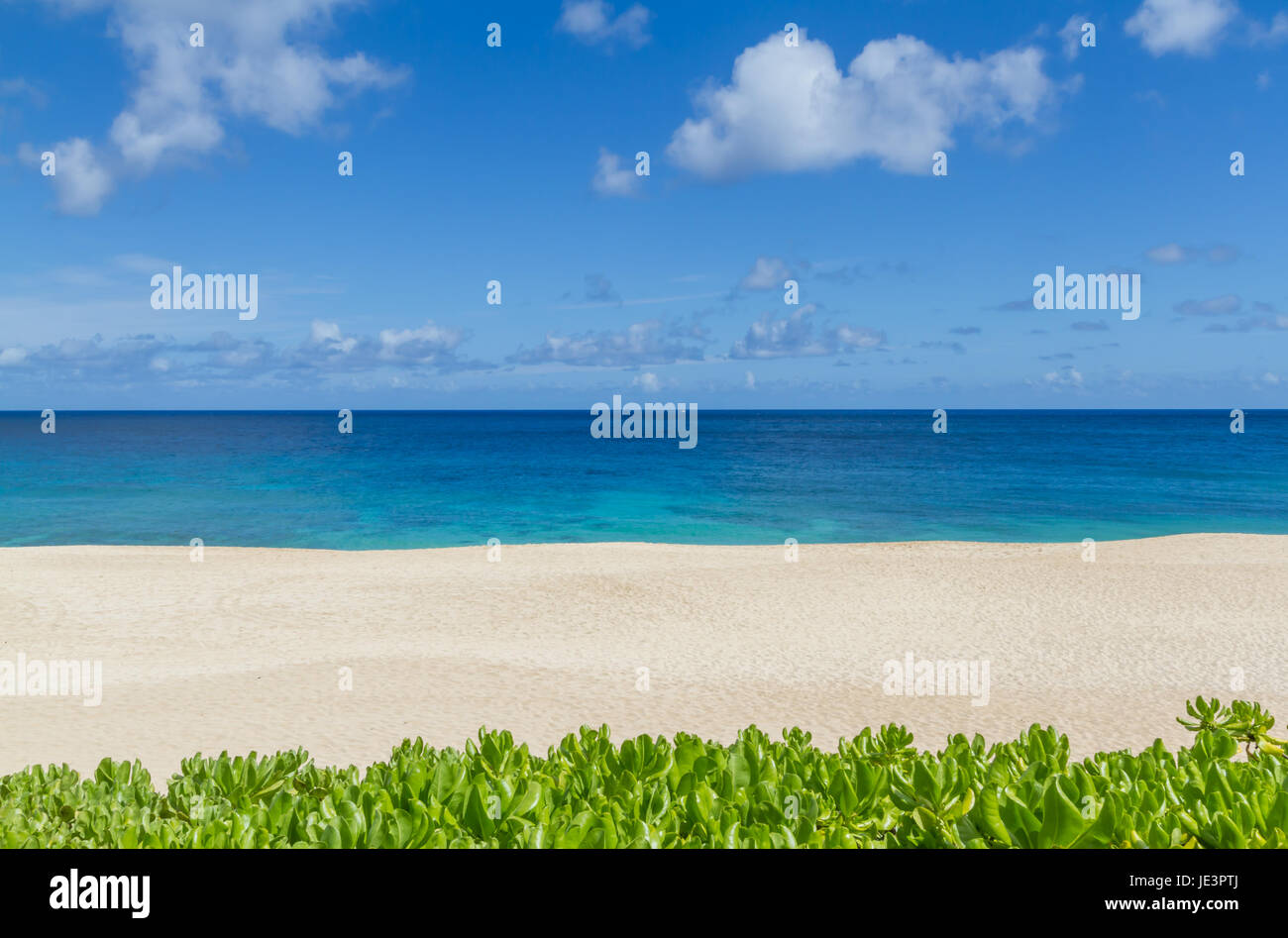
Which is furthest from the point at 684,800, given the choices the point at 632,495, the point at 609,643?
the point at 632,495

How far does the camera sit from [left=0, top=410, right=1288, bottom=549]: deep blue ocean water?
35.6 m

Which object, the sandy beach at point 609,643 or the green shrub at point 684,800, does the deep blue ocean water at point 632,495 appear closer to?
the sandy beach at point 609,643

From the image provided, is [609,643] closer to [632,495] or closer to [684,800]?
[684,800]

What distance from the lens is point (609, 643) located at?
1523cm

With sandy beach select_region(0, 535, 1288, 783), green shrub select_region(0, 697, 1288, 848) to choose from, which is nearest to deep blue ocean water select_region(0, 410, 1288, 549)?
sandy beach select_region(0, 535, 1288, 783)

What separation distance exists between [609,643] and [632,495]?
33809 millimetres

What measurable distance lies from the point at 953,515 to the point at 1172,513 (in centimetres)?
1022

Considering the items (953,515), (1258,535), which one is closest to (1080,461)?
(953,515)

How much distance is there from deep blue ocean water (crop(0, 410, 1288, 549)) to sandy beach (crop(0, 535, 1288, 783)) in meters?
9.55

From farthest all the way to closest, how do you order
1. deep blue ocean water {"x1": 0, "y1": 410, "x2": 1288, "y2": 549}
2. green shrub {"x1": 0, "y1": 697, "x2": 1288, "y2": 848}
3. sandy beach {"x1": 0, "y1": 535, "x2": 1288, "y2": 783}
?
deep blue ocean water {"x1": 0, "y1": 410, "x2": 1288, "y2": 549}
sandy beach {"x1": 0, "y1": 535, "x2": 1288, "y2": 783}
green shrub {"x1": 0, "y1": 697, "x2": 1288, "y2": 848}

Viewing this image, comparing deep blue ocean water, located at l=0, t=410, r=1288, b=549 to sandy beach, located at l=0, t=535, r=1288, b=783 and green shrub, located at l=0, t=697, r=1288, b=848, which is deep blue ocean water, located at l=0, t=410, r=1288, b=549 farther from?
green shrub, located at l=0, t=697, r=1288, b=848

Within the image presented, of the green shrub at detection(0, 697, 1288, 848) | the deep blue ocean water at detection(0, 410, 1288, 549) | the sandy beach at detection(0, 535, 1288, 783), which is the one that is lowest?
the sandy beach at detection(0, 535, 1288, 783)

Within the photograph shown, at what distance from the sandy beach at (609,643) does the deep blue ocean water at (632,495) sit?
31.3 feet

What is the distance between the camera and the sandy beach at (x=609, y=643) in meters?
10.5
